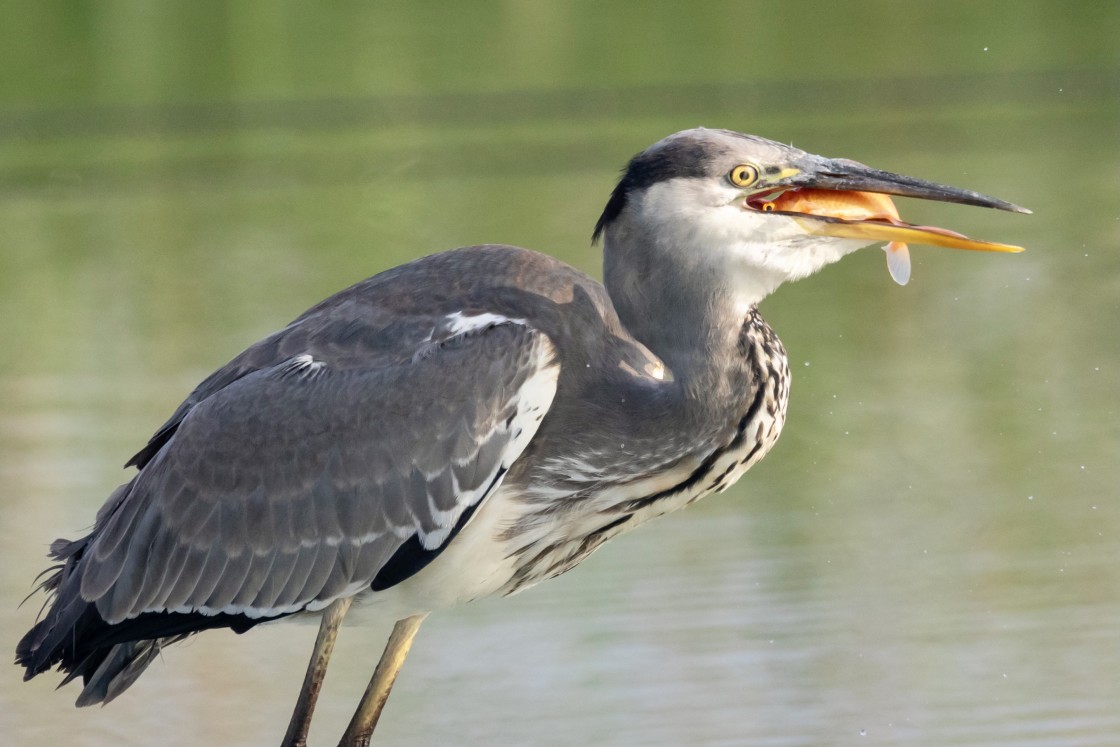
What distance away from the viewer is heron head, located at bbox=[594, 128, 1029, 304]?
4535 millimetres

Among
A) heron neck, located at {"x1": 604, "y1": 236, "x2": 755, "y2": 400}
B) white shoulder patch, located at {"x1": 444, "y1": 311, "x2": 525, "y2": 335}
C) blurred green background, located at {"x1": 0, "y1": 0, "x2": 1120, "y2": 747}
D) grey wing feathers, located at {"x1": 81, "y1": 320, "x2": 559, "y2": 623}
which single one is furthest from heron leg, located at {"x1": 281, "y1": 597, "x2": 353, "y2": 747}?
heron neck, located at {"x1": 604, "y1": 236, "x2": 755, "y2": 400}

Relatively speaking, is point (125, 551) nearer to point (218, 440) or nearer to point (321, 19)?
point (218, 440)

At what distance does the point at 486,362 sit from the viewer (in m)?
4.60

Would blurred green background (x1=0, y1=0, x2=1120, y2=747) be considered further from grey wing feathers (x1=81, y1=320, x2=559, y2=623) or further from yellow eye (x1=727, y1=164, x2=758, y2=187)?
yellow eye (x1=727, y1=164, x2=758, y2=187)

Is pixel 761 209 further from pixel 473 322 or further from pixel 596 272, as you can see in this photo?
pixel 596 272

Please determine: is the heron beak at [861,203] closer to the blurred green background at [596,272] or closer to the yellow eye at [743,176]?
the yellow eye at [743,176]

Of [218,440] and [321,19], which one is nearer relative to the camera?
[218,440]

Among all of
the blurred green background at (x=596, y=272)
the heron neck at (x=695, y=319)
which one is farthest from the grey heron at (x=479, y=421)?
the blurred green background at (x=596, y=272)

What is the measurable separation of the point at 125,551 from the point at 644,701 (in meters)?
1.47

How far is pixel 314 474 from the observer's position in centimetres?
480

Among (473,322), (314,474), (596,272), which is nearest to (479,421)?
(473,322)

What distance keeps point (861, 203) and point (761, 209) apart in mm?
251

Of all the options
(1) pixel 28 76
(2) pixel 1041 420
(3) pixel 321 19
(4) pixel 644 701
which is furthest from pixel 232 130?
(4) pixel 644 701

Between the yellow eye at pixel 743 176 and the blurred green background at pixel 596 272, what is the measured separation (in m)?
1.48
